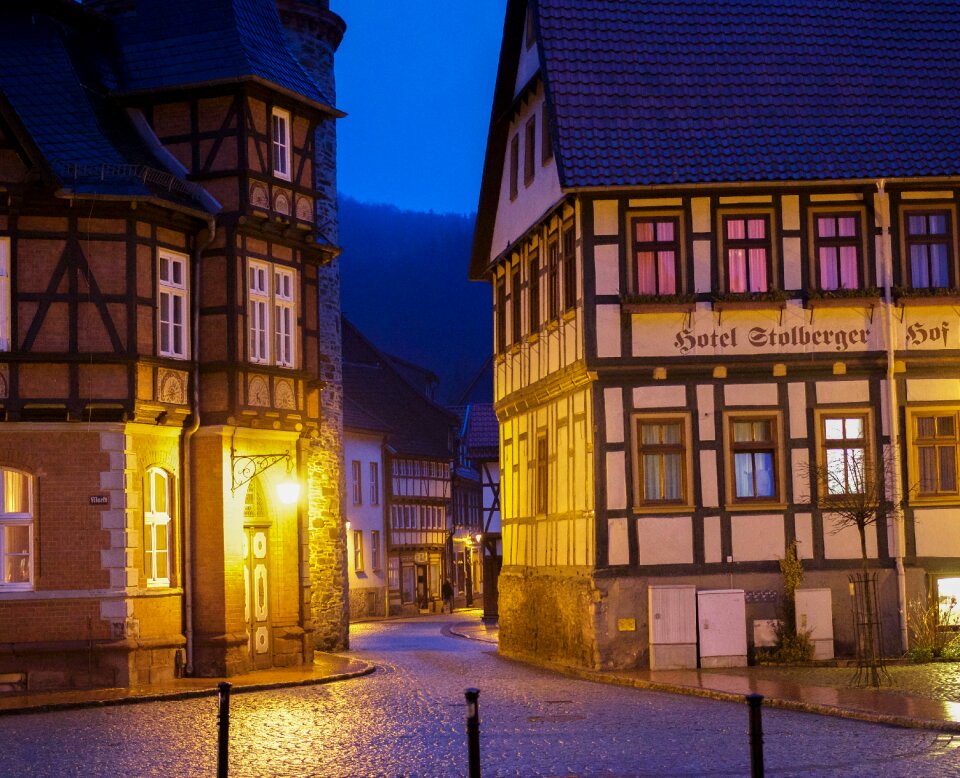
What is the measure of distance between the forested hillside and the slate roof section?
54.3 meters

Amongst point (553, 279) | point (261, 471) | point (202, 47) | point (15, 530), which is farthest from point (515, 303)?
point (15, 530)

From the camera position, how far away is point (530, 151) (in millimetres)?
31750

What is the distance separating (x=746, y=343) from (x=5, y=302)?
12.1 metres

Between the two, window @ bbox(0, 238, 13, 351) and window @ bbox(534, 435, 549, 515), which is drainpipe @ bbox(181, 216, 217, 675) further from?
window @ bbox(534, 435, 549, 515)

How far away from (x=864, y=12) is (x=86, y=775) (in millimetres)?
21814

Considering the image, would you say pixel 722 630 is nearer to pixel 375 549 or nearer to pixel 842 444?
pixel 842 444

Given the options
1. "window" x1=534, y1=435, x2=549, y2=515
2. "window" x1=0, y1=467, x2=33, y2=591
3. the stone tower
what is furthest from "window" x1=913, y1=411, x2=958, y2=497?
the stone tower

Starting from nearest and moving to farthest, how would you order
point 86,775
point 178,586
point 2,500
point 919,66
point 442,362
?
point 86,775
point 2,500
point 178,586
point 919,66
point 442,362

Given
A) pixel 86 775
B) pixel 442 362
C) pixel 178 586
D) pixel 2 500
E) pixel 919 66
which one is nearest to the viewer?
pixel 86 775

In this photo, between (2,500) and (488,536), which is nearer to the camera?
(2,500)

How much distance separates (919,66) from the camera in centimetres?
2961

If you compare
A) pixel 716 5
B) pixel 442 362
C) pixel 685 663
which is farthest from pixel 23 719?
pixel 442 362

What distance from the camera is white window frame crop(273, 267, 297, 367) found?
2945cm

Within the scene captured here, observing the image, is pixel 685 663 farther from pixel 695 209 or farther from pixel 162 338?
pixel 162 338
